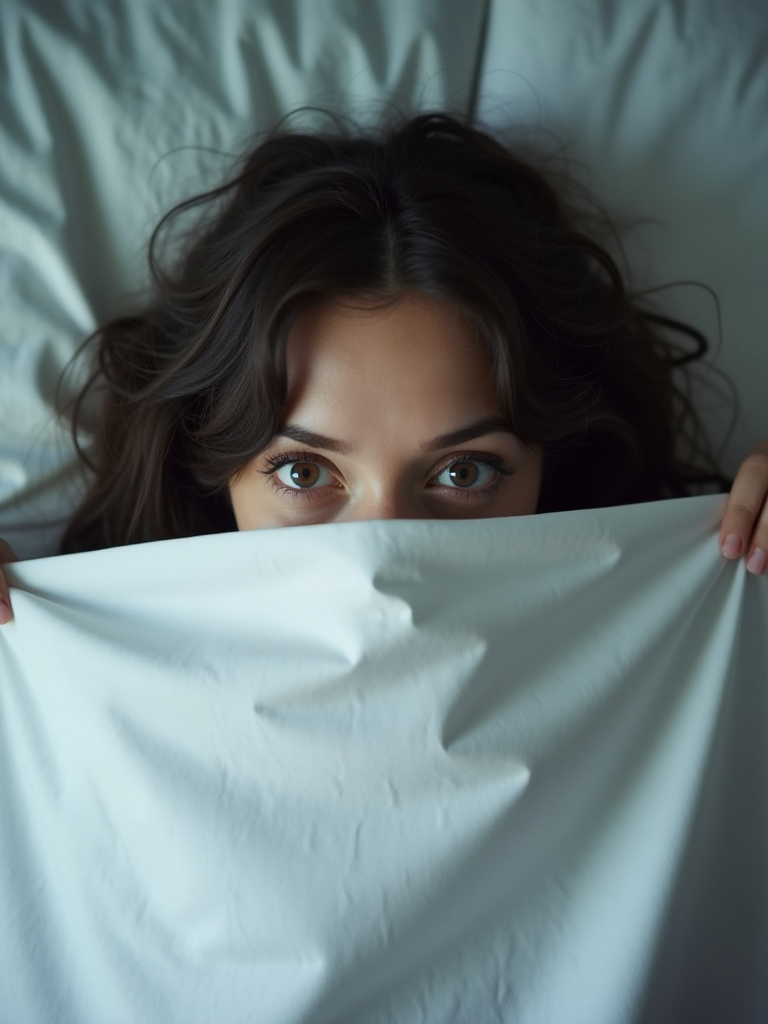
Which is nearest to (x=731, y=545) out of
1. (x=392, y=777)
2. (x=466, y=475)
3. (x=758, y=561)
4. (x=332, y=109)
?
(x=758, y=561)

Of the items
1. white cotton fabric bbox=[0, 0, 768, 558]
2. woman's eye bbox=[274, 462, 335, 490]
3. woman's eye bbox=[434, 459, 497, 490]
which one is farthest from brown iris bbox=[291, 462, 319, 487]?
white cotton fabric bbox=[0, 0, 768, 558]

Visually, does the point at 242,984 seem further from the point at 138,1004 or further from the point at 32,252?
the point at 32,252

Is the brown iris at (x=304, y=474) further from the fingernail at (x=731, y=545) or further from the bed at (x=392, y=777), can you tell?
the fingernail at (x=731, y=545)

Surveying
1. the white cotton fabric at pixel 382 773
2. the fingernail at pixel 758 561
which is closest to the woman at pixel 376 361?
the fingernail at pixel 758 561

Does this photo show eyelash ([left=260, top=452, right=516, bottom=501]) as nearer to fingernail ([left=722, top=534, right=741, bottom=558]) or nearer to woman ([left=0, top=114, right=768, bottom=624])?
woman ([left=0, top=114, right=768, bottom=624])

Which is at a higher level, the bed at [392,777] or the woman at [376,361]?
the woman at [376,361]

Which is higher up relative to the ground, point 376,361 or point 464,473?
point 376,361

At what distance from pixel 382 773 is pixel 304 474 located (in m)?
0.29

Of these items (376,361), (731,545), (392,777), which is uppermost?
(376,361)

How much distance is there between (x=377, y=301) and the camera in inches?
31.6

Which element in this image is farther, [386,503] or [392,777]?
[386,503]

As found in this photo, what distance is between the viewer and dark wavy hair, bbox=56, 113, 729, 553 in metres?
0.81

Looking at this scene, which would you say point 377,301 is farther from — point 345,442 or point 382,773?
point 382,773

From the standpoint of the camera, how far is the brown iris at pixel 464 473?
84 centimetres
